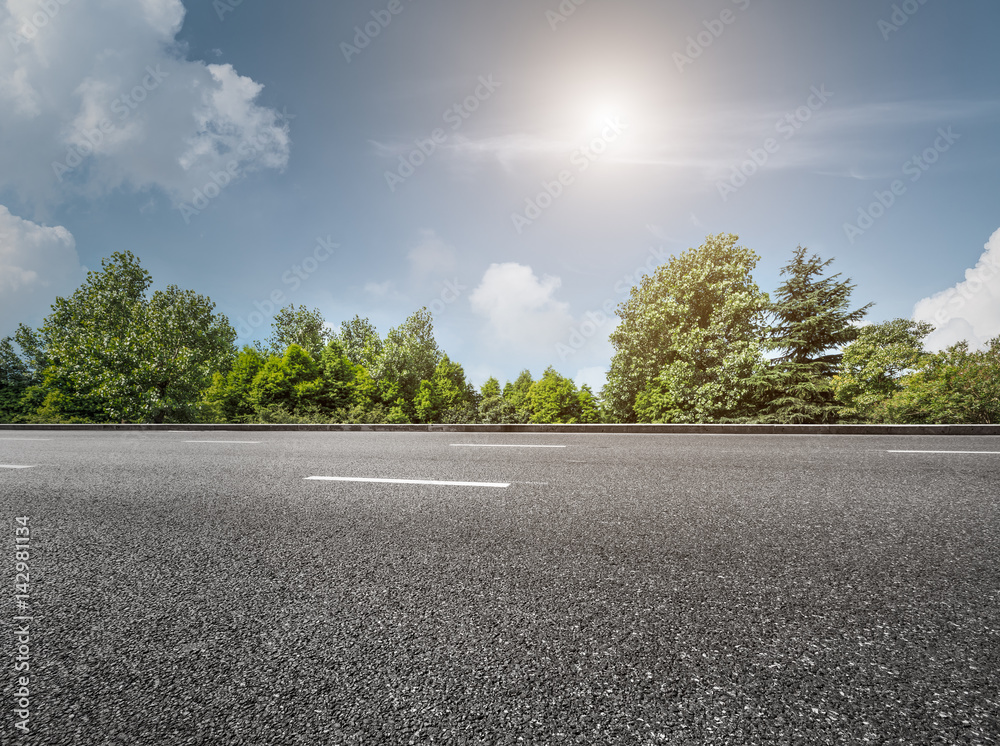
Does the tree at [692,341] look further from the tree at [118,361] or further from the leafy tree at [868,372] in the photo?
the tree at [118,361]

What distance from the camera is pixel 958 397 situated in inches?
468

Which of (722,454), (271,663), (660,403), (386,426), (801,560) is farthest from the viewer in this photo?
(660,403)

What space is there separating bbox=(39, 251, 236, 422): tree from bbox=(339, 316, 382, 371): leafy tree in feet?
43.5

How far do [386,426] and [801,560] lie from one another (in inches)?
508

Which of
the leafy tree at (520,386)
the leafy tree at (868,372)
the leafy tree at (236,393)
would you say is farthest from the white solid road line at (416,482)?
the leafy tree at (520,386)

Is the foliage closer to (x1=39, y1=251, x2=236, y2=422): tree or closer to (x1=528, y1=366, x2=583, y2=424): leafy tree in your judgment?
(x1=528, y1=366, x2=583, y2=424): leafy tree

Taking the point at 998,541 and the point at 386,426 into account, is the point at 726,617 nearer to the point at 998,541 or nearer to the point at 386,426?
the point at 998,541

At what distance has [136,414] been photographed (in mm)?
21078

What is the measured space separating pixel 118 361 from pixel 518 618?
27730 millimetres

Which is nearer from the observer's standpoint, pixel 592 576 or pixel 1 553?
pixel 592 576

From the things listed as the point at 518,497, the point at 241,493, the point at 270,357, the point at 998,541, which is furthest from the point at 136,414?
the point at 998,541

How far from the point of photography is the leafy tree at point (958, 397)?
37.7ft

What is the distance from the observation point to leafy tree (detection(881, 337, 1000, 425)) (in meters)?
11.5

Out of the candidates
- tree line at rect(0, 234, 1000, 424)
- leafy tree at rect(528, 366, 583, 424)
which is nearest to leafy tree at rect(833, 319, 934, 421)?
tree line at rect(0, 234, 1000, 424)
